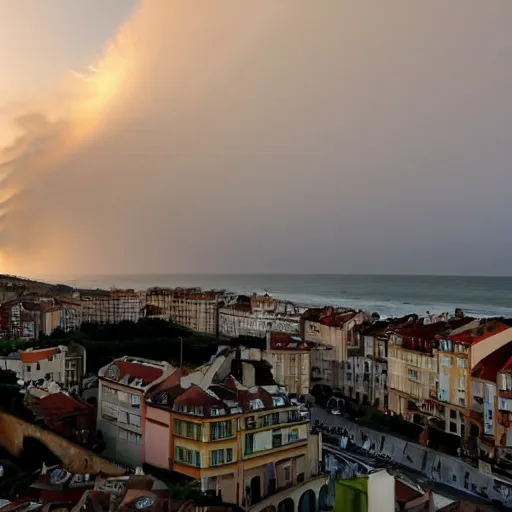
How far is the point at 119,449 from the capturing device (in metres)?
3.21

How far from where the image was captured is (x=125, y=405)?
3275 millimetres

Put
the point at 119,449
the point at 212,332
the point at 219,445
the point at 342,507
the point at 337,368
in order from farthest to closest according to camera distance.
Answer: the point at 212,332 < the point at 337,368 < the point at 119,449 < the point at 219,445 < the point at 342,507

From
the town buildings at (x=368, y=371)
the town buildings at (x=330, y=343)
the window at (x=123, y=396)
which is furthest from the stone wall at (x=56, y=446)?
the town buildings at (x=368, y=371)

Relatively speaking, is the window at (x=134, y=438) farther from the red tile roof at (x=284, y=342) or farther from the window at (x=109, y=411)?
the red tile roof at (x=284, y=342)

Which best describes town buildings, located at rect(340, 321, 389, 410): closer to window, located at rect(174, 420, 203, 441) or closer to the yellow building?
the yellow building

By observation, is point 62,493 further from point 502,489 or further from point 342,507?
point 502,489

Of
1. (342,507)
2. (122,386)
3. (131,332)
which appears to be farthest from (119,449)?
(131,332)

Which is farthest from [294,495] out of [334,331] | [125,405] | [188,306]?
[188,306]

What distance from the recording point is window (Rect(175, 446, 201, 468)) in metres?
2.87

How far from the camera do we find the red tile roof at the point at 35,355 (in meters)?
3.79

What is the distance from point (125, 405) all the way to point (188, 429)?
0.57 meters

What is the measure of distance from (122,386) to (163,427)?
465mm

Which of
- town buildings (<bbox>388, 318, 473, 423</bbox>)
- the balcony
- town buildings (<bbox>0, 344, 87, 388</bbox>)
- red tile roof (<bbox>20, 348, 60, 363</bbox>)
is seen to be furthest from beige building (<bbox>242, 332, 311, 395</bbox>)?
red tile roof (<bbox>20, 348, 60, 363</bbox>)

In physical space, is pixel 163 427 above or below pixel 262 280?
below
